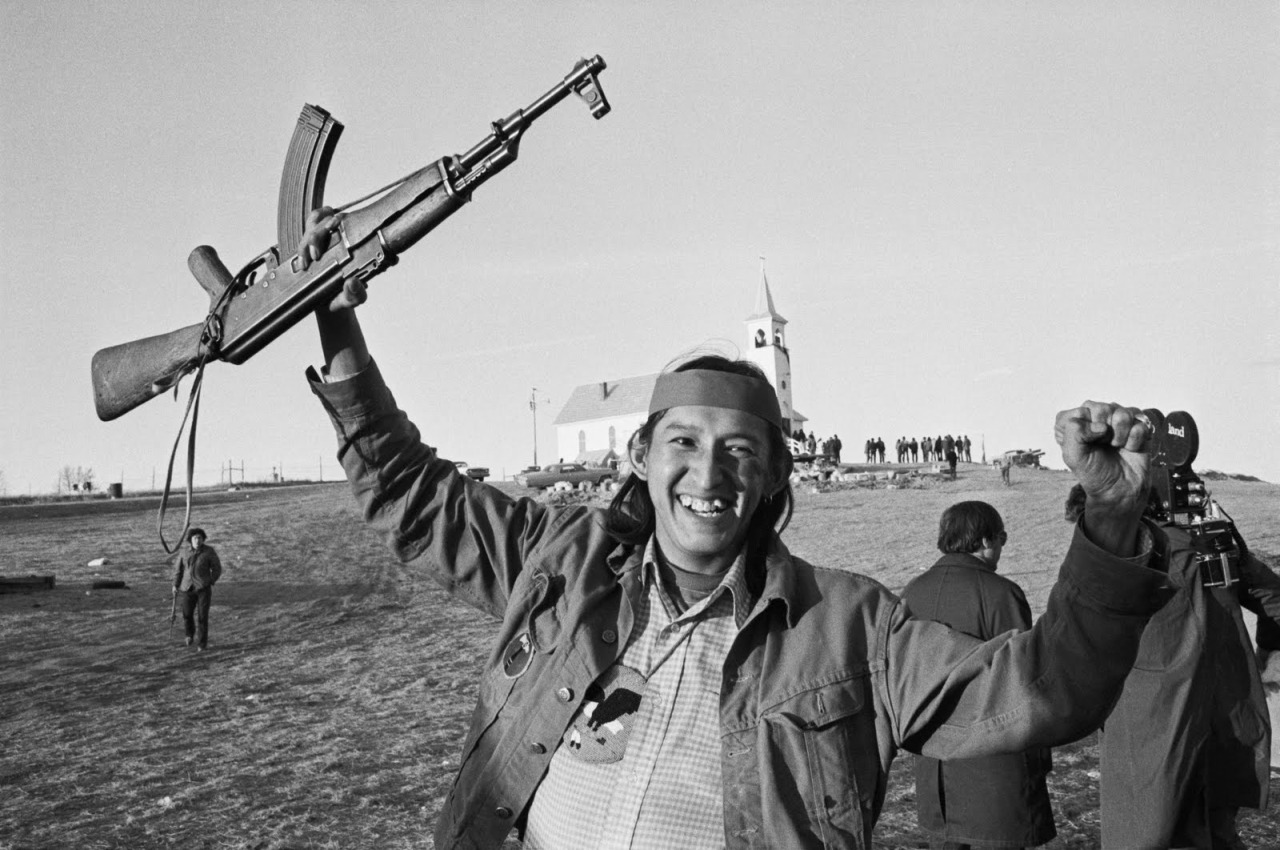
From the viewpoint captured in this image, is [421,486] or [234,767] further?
[234,767]

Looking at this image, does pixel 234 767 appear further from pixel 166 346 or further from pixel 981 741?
pixel 981 741

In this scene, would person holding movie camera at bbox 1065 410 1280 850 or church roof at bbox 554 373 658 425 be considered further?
church roof at bbox 554 373 658 425

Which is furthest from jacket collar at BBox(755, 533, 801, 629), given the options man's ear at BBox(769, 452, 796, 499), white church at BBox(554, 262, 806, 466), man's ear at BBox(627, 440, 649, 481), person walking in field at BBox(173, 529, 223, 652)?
white church at BBox(554, 262, 806, 466)

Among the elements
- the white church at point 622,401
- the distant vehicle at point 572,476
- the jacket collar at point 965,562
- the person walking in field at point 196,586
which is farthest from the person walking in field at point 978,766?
the white church at point 622,401

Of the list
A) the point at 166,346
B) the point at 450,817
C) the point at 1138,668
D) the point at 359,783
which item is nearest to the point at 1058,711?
the point at 450,817

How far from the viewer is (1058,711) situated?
2.06 meters

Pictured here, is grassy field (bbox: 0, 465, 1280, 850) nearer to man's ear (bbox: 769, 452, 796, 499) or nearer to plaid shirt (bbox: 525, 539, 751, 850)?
plaid shirt (bbox: 525, 539, 751, 850)

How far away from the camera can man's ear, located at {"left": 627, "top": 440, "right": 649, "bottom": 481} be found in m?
2.98

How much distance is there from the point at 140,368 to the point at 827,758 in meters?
2.75

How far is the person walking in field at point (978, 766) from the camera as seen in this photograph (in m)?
4.62

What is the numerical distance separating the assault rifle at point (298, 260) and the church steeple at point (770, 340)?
3519 inches

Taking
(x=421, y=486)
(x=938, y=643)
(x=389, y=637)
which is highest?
(x=421, y=486)

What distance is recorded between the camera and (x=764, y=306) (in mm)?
100188

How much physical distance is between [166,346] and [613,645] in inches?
82.1
